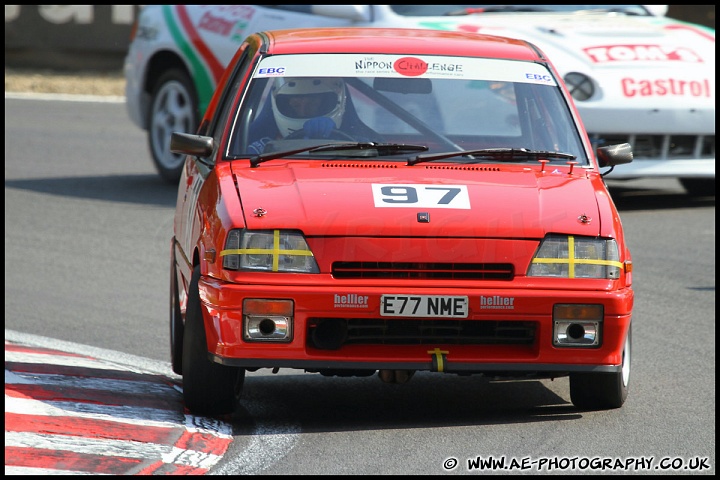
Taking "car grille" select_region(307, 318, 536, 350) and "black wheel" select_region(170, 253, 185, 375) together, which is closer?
"car grille" select_region(307, 318, 536, 350)

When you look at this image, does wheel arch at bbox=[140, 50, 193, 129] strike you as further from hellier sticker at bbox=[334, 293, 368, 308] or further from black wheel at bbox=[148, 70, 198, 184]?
hellier sticker at bbox=[334, 293, 368, 308]

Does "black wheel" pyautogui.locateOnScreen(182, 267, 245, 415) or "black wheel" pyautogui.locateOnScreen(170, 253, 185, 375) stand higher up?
"black wheel" pyautogui.locateOnScreen(182, 267, 245, 415)

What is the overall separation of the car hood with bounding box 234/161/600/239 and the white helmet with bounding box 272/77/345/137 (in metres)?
0.44

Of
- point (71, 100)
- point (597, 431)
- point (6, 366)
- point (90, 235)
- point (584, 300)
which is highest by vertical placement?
point (584, 300)

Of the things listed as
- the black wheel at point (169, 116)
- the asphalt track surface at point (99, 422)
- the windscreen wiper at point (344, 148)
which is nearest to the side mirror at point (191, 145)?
the windscreen wiper at point (344, 148)

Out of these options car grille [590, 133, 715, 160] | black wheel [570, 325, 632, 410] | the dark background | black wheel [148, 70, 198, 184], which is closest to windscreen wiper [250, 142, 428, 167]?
black wheel [570, 325, 632, 410]

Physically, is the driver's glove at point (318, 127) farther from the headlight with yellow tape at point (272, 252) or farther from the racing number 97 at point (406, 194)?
the headlight with yellow tape at point (272, 252)

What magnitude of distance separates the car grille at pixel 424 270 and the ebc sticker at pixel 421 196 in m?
0.25

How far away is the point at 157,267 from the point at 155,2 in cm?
515

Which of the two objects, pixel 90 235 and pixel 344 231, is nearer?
pixel 344 231

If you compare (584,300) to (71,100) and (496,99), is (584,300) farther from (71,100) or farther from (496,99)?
(71,100)

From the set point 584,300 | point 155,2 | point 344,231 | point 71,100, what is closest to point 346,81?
point 344,231

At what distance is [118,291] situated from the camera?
9078mm

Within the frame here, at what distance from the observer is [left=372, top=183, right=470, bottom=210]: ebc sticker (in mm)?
5648
